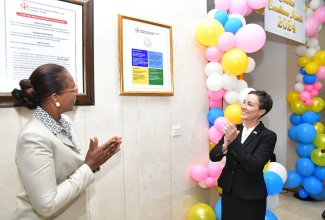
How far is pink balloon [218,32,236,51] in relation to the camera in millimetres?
2113

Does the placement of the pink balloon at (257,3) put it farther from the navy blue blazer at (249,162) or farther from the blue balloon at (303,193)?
the blue balloon at (303,193)

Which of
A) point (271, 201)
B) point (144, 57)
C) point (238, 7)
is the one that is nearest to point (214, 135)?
point (271, 201)

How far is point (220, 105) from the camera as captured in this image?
253 centimetres

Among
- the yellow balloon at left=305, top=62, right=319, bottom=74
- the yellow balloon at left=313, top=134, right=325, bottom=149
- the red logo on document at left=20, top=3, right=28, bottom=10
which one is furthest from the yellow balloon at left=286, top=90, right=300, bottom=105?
the red logo on document at left=20, top=3, right=28, bottom=10

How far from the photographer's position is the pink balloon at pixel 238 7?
234 cm

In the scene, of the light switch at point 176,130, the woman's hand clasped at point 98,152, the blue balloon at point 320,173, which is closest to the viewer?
the woman's hand clasped at point 98,152

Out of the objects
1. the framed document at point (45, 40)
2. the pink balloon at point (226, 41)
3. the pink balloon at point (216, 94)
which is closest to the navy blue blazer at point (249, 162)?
the pink balloon at point (216, 94)

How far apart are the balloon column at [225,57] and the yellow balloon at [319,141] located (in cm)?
170

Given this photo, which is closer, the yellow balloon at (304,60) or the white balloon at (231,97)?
the white balloon at (231,97)

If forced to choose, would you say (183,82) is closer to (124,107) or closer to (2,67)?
(124,107)

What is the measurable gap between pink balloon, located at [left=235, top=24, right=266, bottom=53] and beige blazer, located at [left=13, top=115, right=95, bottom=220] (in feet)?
5.44

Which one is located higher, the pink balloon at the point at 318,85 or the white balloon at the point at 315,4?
the white balloon at the point at 315,4

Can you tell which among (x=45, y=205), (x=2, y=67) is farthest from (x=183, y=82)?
(x=45, y=205)

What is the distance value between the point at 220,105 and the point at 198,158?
589mm
